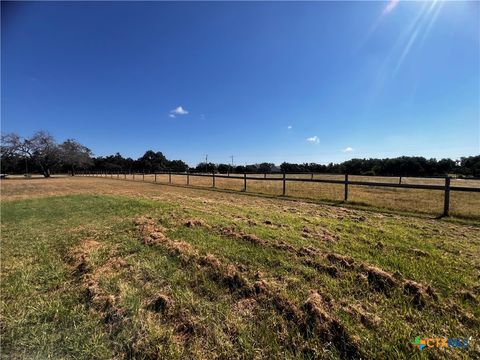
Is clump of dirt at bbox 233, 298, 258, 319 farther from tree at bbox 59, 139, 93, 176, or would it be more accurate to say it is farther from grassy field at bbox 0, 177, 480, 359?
tree at bbox 59, 139, 93, 176

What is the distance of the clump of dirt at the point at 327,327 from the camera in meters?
2.37

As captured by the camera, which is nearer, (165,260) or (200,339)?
(200,339)

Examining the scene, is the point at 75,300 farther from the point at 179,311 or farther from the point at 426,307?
the point at 426,307

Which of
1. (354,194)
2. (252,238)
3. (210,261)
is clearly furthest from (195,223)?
(354,194)

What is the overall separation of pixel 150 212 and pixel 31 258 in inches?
135

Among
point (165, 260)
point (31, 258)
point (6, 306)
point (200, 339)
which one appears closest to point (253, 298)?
point (200, 339)

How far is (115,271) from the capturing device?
162 inches

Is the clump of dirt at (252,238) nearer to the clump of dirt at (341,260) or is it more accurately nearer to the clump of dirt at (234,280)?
the clump of dirt at (234,280)

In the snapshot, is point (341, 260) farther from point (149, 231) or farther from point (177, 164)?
point (177, 164)

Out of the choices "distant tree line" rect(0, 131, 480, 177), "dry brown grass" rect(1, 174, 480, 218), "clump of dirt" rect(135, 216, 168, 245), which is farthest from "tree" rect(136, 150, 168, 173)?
"clump of dirt" rect(135, 216, 168, 245)

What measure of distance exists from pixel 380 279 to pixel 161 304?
9.93ft

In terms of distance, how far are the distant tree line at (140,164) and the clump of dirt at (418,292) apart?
20675 millimetres

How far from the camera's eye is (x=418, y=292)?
10.3 ft

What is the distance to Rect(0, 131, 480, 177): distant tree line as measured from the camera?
50.8m
